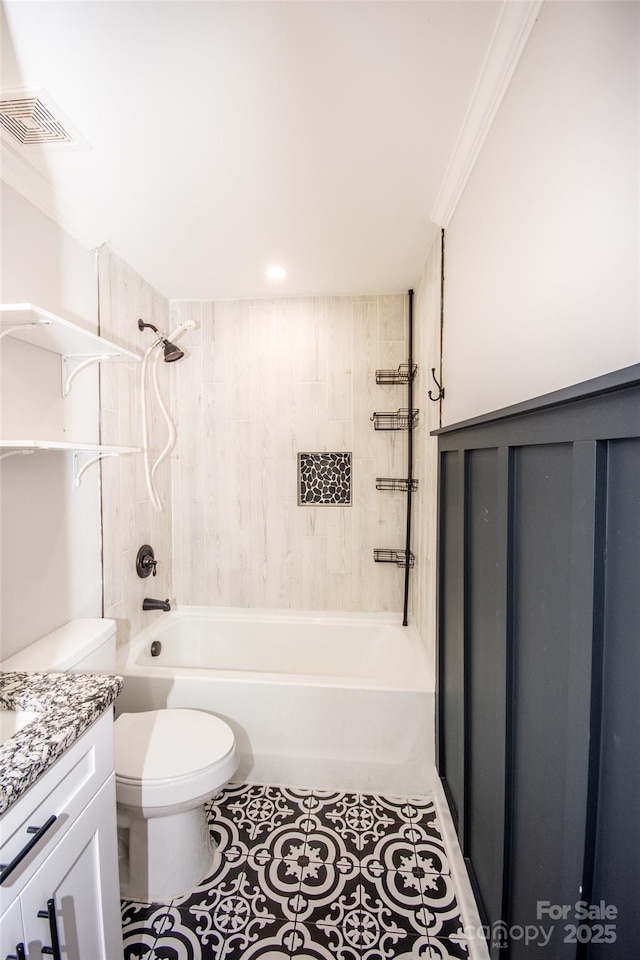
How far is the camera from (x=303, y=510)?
2.64 m

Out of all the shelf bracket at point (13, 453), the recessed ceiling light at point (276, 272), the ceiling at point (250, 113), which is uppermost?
the recessed ceiling light at point (276, 272)

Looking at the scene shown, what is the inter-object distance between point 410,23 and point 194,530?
2.52m

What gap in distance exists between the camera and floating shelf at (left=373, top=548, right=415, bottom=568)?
2511 millimetres

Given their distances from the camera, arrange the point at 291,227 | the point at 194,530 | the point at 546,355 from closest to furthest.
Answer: the point at 546,355 < the point at 291,227 < the point at 194,530

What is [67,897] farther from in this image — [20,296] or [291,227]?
[291,227]

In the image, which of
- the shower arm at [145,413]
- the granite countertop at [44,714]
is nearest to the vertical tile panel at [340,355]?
the shower arm at [145,413]

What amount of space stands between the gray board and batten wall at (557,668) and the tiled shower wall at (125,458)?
1.69 metres

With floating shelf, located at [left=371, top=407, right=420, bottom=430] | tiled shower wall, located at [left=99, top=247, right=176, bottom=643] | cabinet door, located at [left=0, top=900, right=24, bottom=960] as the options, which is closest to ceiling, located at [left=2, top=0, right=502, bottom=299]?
tiled shower wall, located at [left=99, top=247, right=176, bottom=643]

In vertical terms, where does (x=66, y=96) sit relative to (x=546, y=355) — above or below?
above

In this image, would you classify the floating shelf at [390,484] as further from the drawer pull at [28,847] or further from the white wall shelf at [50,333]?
the drawer pull at [28,847]

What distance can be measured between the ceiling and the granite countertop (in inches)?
63.1

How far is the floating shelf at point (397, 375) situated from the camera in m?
2.48

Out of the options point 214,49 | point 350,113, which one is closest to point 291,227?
point 350,113

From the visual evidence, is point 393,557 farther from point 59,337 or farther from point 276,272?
point 59,337
